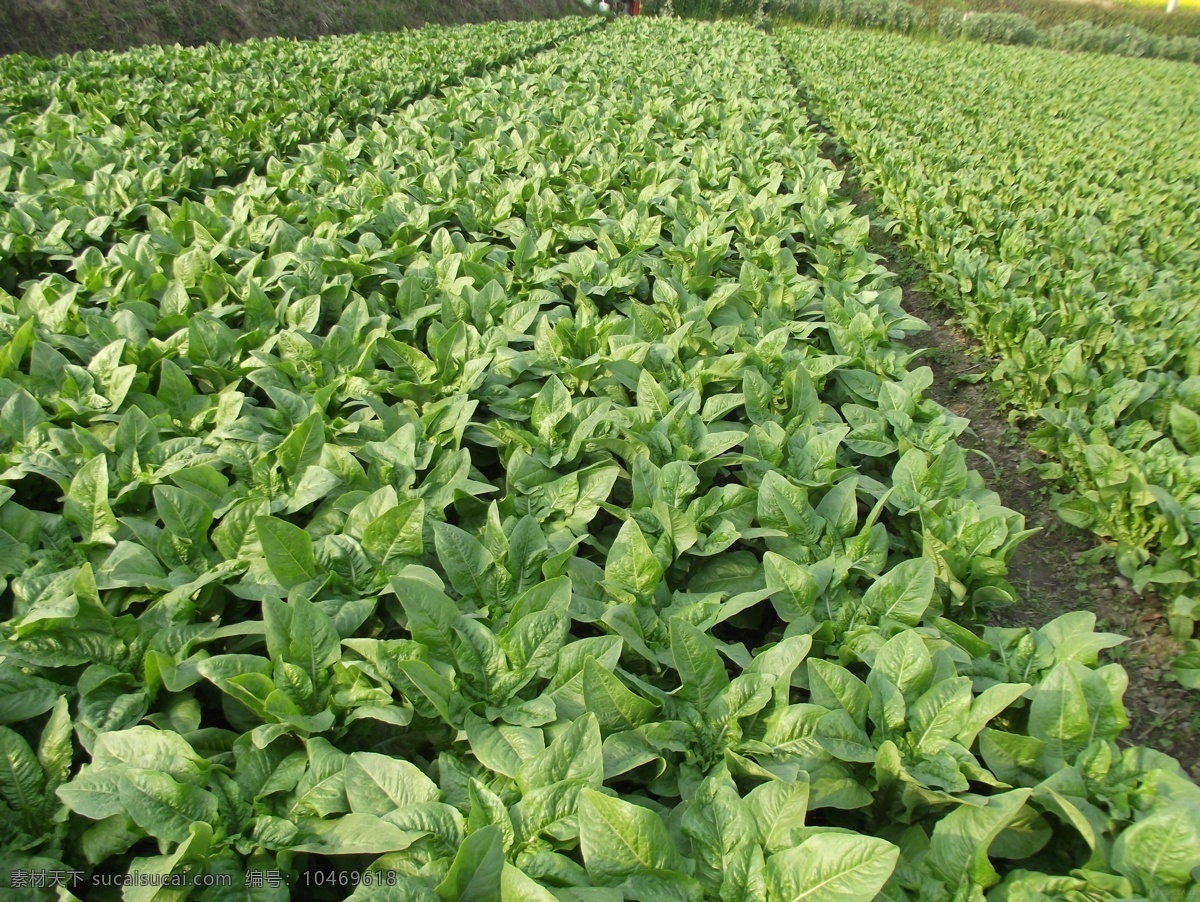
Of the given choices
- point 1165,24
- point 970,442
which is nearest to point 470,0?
point 970,442

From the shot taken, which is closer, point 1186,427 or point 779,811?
point 779,811

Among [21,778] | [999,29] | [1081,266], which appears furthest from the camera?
[999,29]

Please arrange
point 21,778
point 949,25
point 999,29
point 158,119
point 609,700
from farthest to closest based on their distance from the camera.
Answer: point 949,25 → point 999,29 → point 158,119 → point 609,700 → point 21,778

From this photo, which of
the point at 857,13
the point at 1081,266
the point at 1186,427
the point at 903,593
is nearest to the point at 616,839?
the point at 903,593

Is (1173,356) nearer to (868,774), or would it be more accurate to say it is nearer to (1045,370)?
(1045,370)

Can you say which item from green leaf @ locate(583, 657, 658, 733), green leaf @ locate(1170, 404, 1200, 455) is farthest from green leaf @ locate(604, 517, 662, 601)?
green leaf @ locate(1170, 404, 1200, 455)

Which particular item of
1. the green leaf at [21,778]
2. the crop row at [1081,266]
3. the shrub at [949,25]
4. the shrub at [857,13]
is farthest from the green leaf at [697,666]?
the shrub at [949,25]

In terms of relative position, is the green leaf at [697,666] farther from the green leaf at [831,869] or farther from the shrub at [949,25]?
the shrub at [949,25]

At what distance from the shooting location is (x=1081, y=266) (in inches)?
235

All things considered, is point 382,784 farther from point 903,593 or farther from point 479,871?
point 903,593

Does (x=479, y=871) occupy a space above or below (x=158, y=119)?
below

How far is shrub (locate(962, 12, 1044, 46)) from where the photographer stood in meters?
35.5

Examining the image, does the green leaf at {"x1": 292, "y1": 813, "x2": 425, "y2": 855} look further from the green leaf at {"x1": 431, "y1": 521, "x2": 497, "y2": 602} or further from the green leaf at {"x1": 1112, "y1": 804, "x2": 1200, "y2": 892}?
the green leaf at {"x1": 1112, "y1": 804, "x2": 1200, "y2": 892}

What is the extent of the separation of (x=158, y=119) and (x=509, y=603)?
7.38m
